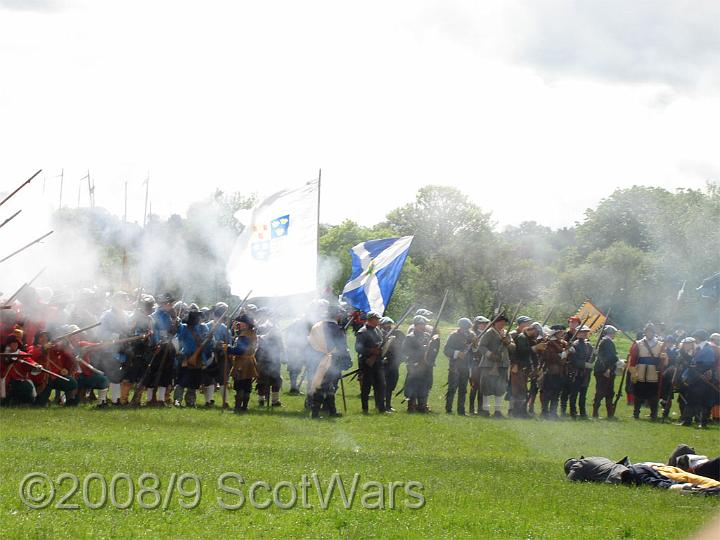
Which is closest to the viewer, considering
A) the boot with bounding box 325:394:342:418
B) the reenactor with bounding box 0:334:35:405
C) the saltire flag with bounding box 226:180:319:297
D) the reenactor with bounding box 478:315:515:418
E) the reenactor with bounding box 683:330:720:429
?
the reenactor with bounding box 0:334:35:405

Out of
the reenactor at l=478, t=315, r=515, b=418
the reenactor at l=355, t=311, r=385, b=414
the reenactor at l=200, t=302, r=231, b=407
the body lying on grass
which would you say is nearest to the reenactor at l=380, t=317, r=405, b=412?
the reenactor at l=355, t=311, r=385, b=414

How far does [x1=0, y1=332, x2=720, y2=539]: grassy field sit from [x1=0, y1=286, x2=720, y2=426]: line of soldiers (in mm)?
1110

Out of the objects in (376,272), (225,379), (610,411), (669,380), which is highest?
(376,272)

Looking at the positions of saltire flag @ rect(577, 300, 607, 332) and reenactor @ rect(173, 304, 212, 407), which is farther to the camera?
saltire flag @ rect(577, 300, 607, 332)

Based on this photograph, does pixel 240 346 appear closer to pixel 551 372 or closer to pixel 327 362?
pixel 327 362

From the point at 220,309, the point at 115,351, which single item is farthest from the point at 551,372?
the point at 115,351

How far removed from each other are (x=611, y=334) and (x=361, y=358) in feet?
21.9

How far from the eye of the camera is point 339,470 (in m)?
11.4

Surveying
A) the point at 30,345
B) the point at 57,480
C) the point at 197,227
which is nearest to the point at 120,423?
the point at 30,345

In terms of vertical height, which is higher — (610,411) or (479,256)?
(479,256)

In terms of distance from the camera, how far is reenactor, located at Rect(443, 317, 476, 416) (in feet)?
66.3

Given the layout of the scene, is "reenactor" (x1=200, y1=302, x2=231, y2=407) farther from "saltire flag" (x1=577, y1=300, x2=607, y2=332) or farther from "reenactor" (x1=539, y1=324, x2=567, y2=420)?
"saltire flag" (x1=577, y1=300, x2=607, y2=332)

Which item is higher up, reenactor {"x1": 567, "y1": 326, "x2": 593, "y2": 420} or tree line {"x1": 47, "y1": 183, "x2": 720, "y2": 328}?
tree line {"x1": 47, "y1": 183, "x2": 720, "y2": 328}

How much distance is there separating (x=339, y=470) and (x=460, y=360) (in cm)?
918
